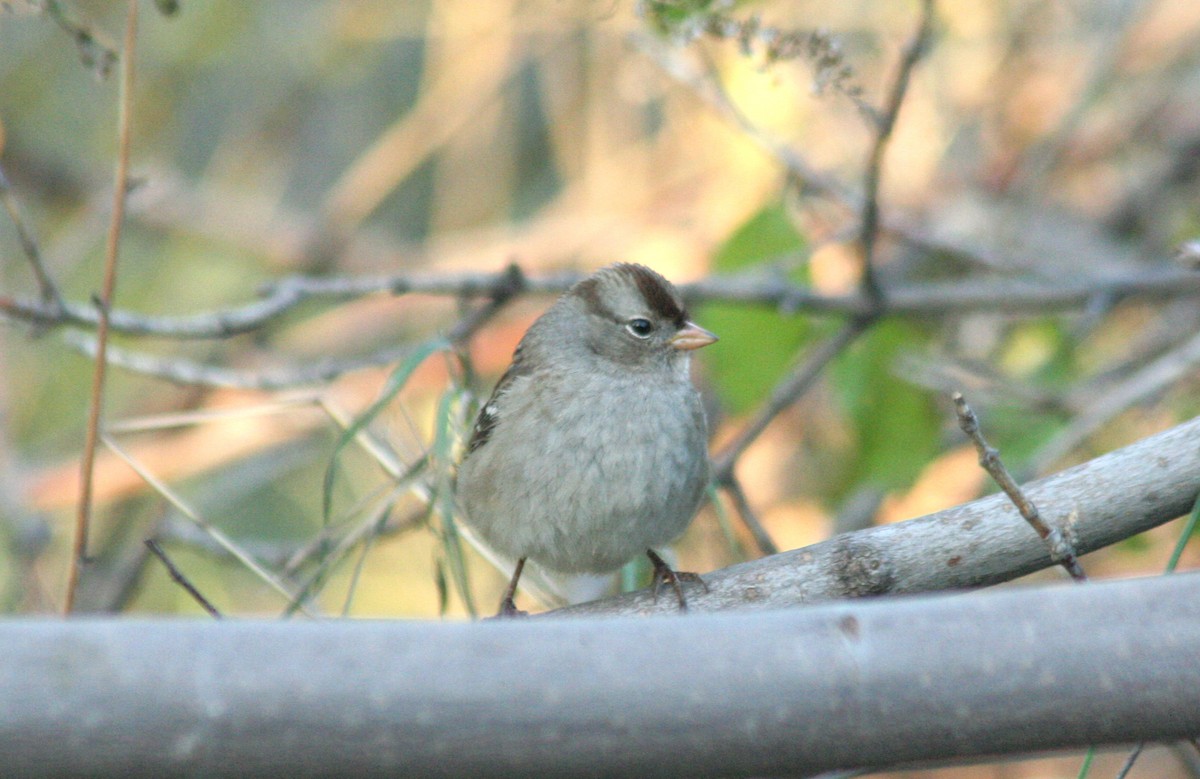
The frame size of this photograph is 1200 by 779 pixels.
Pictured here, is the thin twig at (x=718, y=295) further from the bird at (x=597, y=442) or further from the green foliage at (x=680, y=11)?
the green foliage at (x=680, y=11)

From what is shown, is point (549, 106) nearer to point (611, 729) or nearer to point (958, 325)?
point (958, 325)

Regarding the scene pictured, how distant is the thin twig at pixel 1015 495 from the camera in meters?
1.71

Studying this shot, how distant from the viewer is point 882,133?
311 centimetres

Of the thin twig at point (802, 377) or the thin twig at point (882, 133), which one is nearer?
the thin twig at point (882, 133)

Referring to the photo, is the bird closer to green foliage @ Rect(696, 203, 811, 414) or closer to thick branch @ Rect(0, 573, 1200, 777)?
green foliage @ Rect(696, 203, 811, 414)

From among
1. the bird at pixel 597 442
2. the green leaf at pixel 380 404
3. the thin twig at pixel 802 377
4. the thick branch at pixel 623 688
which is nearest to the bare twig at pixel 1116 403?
the thin twig at pixel 802 377

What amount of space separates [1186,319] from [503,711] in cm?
402

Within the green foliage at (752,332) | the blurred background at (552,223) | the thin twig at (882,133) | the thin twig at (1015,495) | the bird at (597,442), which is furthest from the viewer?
the blurred background at (552,223)

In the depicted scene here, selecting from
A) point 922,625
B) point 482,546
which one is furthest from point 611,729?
point 482,546

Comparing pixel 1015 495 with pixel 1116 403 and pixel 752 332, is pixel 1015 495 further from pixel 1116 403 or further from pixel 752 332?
pixel 1116 403

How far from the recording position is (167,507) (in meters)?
4.15

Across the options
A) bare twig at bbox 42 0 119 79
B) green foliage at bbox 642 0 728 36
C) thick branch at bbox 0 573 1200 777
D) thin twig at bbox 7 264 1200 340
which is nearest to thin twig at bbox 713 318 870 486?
thin twig at bbox 7 264 1200 340

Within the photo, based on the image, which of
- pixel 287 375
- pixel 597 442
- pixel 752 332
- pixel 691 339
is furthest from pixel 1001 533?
pixel 287 375

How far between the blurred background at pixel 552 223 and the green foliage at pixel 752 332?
12.7 inches
